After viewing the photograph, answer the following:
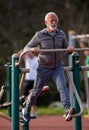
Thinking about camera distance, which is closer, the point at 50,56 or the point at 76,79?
the point at 50,56

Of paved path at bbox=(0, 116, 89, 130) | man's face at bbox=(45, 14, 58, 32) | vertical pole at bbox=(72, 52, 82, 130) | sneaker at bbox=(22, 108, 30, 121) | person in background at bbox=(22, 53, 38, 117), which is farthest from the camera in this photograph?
person in background at bbox=(22, 53, 38, 117)

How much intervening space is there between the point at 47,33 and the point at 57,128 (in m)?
3.51

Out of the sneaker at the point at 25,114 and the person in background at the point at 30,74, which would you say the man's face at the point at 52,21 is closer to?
the sneaker at the point at 25,114

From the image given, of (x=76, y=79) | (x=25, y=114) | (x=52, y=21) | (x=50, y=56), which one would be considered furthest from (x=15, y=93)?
(x=52, y=21)

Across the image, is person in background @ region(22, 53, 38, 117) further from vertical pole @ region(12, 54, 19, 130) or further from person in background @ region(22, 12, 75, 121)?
vertical pole @ region(12, 54, 19, 130)

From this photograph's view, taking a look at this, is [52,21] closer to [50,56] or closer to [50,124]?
[50,56]

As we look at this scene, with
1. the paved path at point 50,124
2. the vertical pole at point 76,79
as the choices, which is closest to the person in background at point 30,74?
the paved path at point 50,124

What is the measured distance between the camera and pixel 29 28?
26.4 metres

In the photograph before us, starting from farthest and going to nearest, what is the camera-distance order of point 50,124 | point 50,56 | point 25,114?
point 50,124, point 25,114, point 50,56

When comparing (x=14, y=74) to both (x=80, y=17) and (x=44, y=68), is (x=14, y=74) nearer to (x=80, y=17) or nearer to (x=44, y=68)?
(x=44, y=68)

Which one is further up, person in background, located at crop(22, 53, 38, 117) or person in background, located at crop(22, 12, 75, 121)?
person in background, located at crop(22, 12, 75, 121)

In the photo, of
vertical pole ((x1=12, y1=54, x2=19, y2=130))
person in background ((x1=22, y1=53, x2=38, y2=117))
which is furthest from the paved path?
vertical pole ((x1=12, y1=54, x2=19, y2=130))

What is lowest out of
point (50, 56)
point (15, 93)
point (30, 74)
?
point (30, 74)

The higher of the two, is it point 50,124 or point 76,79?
point 76,79
